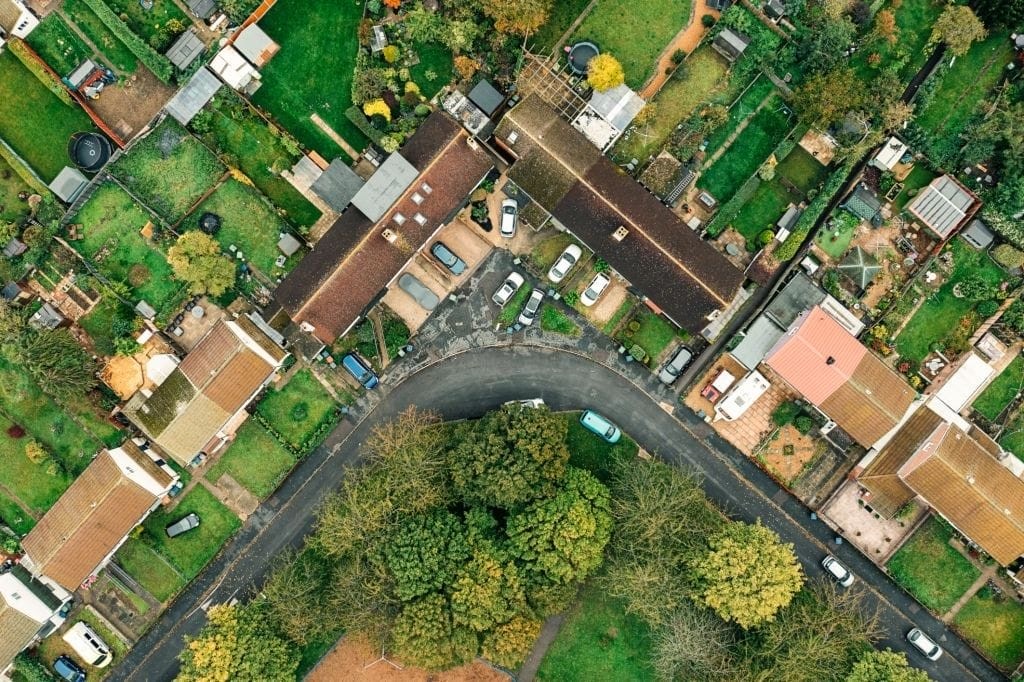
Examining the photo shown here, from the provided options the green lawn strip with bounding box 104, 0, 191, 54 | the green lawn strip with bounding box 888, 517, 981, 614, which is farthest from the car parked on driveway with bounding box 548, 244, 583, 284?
the green lawn strip with bounding box 104, 0, 191, 54

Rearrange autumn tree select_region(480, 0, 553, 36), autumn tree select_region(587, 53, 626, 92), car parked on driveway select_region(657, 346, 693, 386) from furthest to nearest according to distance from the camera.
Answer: car parked on driveway select_region(657, 346, 693, 386)
autumn tree select_region(587, 53, 626, 92)
autumn tree select_region(480, 0, 553, 36)

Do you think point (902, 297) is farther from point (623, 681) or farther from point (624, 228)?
point (623, 681)

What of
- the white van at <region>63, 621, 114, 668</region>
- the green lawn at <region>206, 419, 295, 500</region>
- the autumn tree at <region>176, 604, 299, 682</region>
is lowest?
the white van at <region>63, 621, 114, 668</region>

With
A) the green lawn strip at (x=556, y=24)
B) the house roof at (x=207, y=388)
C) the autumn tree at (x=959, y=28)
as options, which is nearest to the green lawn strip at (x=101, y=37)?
the house roof at (x=207, y=388)

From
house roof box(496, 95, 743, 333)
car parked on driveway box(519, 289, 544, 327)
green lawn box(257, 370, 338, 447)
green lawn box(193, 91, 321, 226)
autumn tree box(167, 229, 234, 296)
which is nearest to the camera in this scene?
house roof box(496, 95, 743, 333)

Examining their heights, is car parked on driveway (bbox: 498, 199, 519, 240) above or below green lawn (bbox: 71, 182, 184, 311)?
above

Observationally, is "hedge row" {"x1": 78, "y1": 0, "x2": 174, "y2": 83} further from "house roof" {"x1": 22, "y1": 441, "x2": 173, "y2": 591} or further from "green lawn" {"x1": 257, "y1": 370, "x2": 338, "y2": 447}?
"house roof" {"x1": 22, "y1": 441, "x2": 173, "y2": 591}

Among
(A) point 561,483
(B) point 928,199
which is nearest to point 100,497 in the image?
(A) point 561,483
